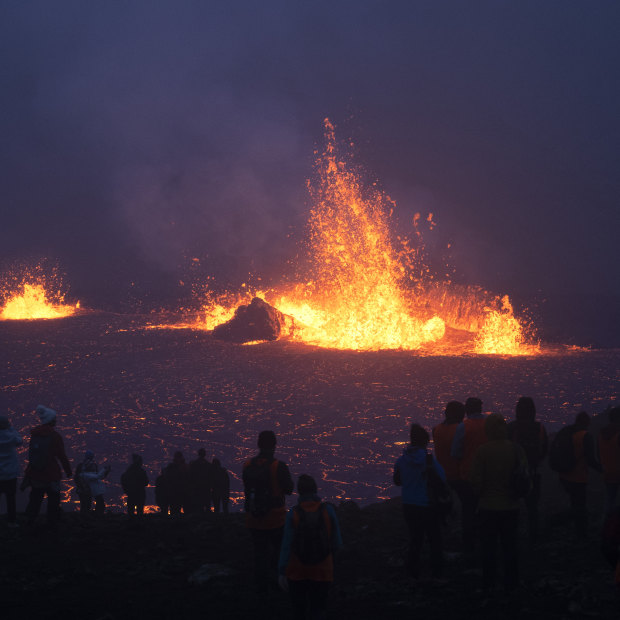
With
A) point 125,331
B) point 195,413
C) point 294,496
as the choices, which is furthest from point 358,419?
point 125,331

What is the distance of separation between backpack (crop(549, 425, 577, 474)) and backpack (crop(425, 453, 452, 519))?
2.91 meters

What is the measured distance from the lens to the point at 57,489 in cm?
1290

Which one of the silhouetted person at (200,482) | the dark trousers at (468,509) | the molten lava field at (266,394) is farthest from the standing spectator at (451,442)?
the molten lava field at (266,394)

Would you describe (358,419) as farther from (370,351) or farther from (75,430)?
(370,351)

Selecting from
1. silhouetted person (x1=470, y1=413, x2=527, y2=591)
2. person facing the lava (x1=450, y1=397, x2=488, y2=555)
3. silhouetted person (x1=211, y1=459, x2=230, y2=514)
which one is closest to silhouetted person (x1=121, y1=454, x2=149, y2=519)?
silhouetted person (x1=211, y1=459, x2=230, y2=514)

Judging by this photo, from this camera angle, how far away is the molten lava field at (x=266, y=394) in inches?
2448

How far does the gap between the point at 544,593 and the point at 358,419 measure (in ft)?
250

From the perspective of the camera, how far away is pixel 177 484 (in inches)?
680

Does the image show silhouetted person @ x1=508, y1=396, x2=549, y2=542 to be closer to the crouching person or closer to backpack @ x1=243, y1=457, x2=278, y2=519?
backpack @ x1=243, y1=457, x2=278, y2=519

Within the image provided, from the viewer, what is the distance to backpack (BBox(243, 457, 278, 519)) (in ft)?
27.8

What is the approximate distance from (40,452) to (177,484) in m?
5.44

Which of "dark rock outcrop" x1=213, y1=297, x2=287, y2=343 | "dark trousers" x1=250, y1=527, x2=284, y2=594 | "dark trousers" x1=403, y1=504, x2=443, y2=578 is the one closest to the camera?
"dark trousers" x1=250, y1=527, x2=284, y2=594

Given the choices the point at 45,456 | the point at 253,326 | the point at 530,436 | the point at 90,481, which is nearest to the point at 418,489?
the point at 530,436

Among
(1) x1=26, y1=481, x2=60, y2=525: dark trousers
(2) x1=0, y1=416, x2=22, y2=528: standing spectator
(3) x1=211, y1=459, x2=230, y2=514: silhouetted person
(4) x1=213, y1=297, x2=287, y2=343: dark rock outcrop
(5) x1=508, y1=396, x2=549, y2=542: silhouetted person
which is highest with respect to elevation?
(4) x1=213, y1=297, x2=287, y2=343: dark rock outcrop
